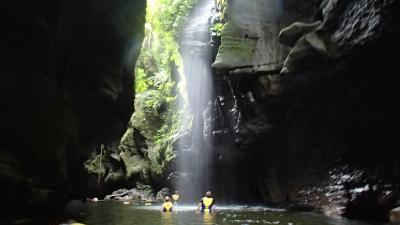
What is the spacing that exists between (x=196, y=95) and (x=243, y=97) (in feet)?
25.6

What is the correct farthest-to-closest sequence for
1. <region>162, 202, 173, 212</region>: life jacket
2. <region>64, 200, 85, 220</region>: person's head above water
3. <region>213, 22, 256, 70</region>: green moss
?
<region>213, 22, 256, 70</region>: green moss, <region>162, 202, 173, 212</region>: life jacket, <region>64, 200, 85, 220</region>: person's head above water

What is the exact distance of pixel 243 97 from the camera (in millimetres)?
20766

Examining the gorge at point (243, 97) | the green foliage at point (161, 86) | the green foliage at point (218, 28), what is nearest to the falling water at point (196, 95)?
the gorge at point (243, 97)

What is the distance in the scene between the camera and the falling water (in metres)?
25.6

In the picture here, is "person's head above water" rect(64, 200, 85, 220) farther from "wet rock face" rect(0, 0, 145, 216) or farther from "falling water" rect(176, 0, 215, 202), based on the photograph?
"falling water" rect(176, 0, 215, 202)

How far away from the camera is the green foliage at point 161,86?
2898cm

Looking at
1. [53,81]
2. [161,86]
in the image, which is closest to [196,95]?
[161,86]

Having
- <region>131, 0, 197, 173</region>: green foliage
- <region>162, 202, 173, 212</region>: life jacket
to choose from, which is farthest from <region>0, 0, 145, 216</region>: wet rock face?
<region>131, 0, 197, 173</region>: green foliage

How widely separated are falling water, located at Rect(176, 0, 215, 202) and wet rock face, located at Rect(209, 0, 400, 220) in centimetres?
390

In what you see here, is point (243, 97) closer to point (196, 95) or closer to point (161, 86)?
point (196, 95)

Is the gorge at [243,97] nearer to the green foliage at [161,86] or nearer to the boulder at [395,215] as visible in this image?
the boulder at [395,215]

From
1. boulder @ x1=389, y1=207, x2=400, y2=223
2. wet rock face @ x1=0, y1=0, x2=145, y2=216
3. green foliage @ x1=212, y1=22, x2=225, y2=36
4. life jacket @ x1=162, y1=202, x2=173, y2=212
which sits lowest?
boulder @ x1=389, y1=207, x2=400, y2=223

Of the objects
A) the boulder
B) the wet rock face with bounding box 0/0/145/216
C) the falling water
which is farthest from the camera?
the falling water

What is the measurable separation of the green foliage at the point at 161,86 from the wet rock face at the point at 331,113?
336 inches
